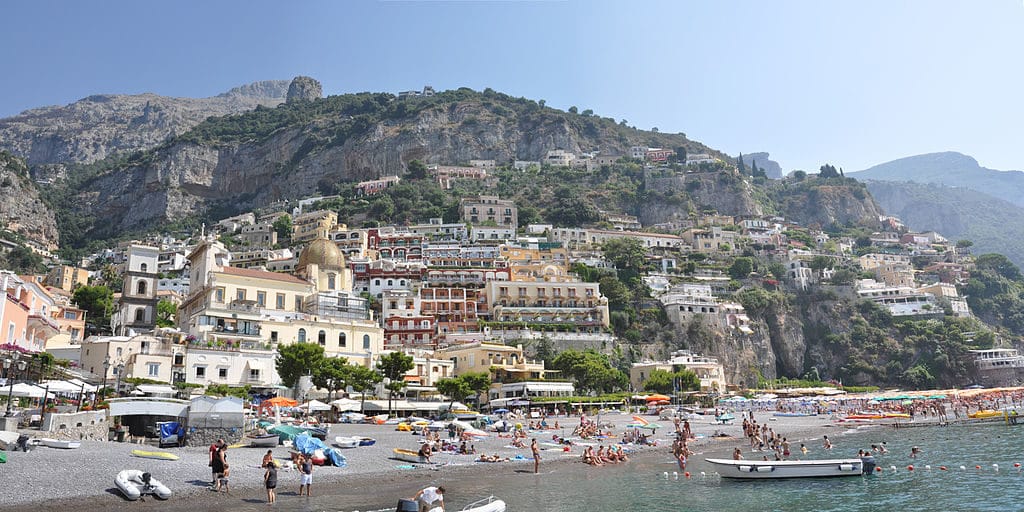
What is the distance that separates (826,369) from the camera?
8944 cm

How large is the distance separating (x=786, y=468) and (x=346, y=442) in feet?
52.4

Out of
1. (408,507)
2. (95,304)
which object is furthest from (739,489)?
(95,304)

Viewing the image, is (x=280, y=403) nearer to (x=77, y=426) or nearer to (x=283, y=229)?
(x=77, y=426)

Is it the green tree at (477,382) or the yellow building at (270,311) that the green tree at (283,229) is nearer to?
the yellow building at (270,311)

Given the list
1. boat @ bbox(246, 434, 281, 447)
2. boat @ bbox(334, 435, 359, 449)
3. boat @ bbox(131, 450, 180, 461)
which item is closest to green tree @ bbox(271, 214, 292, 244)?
boat @ bbox(334, 435, 359, 449)

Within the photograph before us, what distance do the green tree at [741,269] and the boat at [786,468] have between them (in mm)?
78129

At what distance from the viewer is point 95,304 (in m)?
59.0

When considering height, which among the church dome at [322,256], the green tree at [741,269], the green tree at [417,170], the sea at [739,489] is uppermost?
the green tree at [417,170]

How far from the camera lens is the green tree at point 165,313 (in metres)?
52.2

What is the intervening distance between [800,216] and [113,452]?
151 meters

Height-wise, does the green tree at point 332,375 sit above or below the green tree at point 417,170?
below

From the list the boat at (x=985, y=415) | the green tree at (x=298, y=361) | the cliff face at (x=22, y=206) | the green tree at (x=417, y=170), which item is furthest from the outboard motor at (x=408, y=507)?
the cliff face at (x=22, y=206)

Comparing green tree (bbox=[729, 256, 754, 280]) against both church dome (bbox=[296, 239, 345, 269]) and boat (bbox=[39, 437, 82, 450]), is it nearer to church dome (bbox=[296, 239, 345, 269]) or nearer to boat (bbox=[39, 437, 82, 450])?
church dome (bbox=[296, 239, 345, 269])

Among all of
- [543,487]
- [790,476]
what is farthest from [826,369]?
[543,487]
